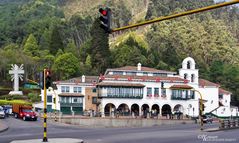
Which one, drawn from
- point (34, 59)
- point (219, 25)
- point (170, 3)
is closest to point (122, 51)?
point (34, 59)

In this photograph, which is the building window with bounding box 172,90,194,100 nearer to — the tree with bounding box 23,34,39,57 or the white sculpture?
the white sculpture

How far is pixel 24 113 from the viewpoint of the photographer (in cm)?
5597

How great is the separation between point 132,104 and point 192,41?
69.3 metres

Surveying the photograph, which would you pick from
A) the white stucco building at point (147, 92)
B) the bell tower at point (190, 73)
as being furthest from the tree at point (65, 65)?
the bell tower at point (190, 73)

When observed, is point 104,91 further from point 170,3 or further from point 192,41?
point 170,3

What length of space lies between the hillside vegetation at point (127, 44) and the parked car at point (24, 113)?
7.31 meters

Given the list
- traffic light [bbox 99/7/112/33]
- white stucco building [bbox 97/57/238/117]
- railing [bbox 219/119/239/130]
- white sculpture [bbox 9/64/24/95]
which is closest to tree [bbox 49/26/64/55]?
white sculpture [bbox 9/64/24/95]

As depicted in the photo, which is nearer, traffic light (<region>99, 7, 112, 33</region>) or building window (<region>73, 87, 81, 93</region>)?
traffic light (<region>99, 7, 112, 33</region>)

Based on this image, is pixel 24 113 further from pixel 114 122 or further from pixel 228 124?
pixel 228 124

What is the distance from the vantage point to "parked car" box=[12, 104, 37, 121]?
181 ft

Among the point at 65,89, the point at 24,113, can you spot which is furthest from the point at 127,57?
the point at 24,113

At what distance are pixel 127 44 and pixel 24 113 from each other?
6381 cm

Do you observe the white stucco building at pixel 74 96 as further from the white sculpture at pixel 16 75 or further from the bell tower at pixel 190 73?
the bell tower at pixel 190 73

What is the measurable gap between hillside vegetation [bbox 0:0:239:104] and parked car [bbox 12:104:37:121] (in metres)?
7.31
